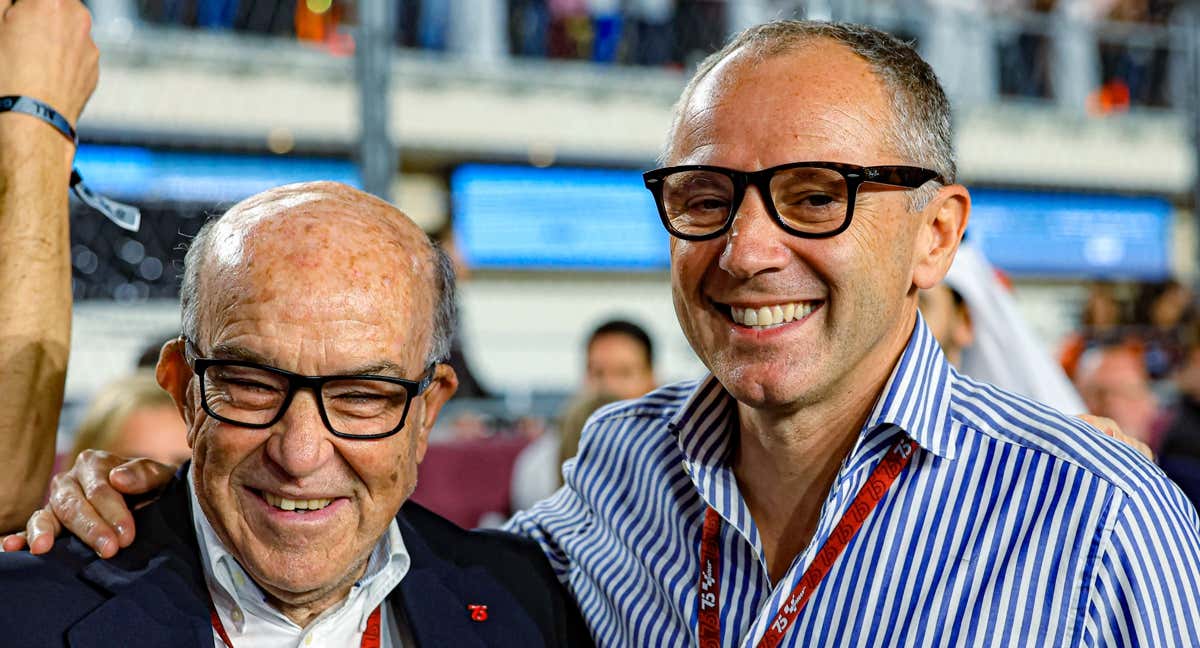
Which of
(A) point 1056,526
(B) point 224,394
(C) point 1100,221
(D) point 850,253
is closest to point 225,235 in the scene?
(B) point 224,394

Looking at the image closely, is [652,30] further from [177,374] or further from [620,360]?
[177,374]

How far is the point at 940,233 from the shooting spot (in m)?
2.05

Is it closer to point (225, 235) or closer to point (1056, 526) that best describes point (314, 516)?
point (225, 235)

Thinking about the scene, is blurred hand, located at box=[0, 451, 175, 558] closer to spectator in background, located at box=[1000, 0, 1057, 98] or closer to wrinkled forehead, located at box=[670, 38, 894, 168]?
wrinkled forehead, located at box=[670, 38, 894, 168]

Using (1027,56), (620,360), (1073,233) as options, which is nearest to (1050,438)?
(620,360)

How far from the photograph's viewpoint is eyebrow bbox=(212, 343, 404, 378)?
1867 mm

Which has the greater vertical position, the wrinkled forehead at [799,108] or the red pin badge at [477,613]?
the wrinkled forehead at [799,108]

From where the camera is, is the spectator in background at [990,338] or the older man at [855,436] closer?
the older man at [855,436]

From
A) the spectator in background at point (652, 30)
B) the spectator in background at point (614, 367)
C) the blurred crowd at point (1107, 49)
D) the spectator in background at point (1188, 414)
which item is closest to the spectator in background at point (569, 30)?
the spectator in background at point (652, 30)

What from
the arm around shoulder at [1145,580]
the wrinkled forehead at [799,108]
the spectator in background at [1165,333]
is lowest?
the spectator in background at [1165,333]

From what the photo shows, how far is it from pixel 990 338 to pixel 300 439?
1932 millimetres

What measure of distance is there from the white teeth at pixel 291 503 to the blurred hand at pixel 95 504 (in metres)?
0.27

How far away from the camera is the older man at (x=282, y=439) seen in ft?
6.17

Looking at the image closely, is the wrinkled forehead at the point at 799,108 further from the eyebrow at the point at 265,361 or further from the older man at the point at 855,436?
the eyebrow at the point at 265,361
